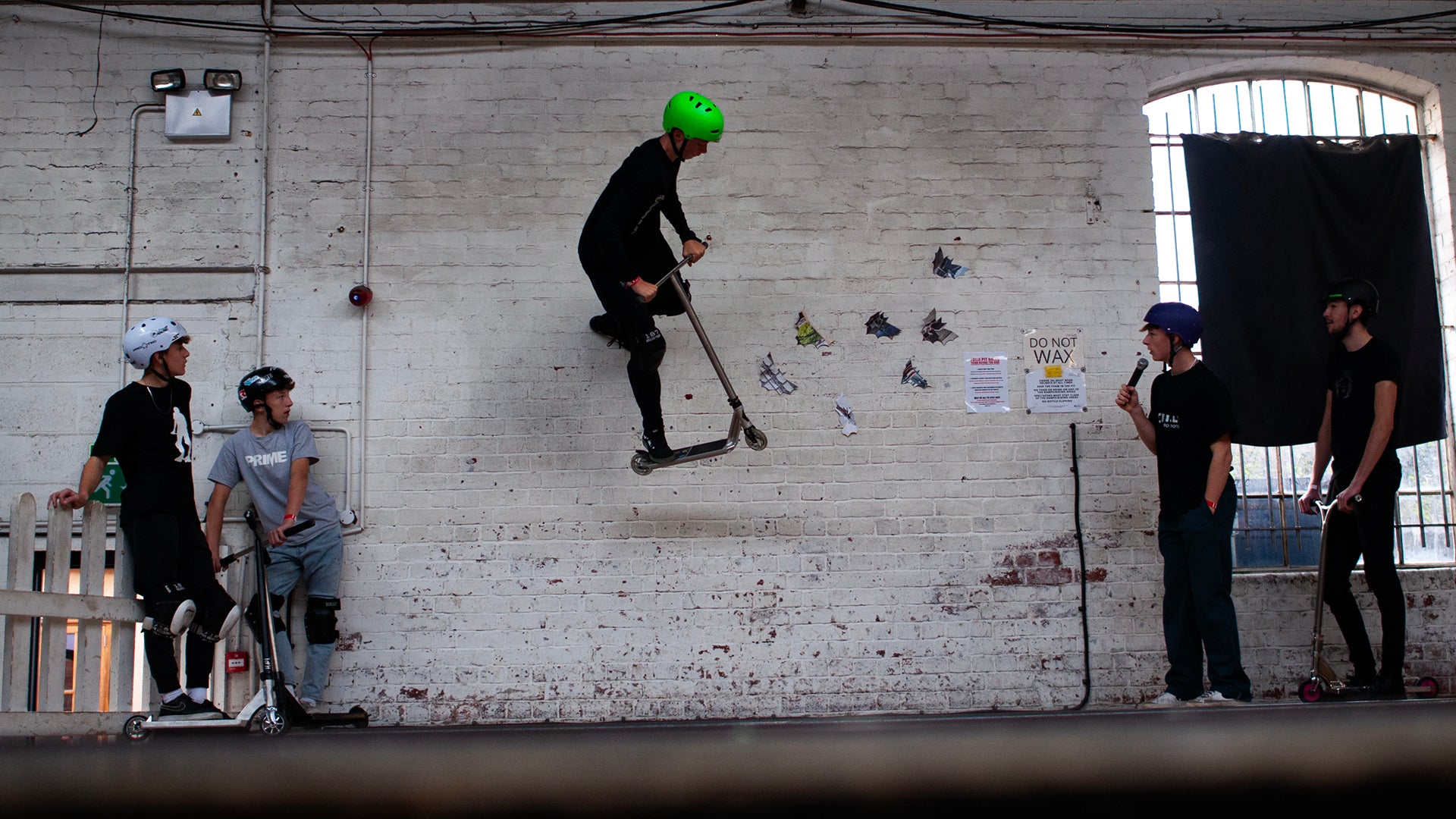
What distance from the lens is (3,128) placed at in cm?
531

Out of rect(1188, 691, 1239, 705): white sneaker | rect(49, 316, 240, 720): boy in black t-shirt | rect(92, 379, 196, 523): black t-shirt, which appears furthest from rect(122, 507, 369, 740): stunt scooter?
rect(1188, 691, 1239, 705): white sneaker

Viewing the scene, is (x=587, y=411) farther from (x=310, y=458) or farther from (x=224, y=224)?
(x=224, y=224)

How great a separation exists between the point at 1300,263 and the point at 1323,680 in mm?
2091

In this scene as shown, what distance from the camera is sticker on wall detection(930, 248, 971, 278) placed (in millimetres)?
5344

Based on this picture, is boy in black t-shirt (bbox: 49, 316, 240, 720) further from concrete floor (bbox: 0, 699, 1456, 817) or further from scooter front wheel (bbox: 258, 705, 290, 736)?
concrete floor (bbox: 0, 699, 1456, 817)

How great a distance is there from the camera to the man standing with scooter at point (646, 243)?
436 cm

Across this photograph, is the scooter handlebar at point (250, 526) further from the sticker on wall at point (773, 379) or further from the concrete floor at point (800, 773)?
the concrete floor at point (800, 773)

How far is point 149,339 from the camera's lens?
4.36 metres

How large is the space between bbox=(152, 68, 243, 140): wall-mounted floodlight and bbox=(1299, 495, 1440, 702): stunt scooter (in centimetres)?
561

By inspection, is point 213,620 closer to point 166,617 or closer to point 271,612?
point 166,617

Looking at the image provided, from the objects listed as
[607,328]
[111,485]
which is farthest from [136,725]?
[607,328]

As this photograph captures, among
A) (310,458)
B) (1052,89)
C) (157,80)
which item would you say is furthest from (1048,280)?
(157,80)

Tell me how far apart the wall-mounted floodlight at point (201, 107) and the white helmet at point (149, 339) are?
137 cm

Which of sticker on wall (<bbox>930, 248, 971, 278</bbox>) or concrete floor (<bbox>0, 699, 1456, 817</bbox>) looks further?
sticker on wall (<bbox>930, 248, 971, 278</bbox>)
